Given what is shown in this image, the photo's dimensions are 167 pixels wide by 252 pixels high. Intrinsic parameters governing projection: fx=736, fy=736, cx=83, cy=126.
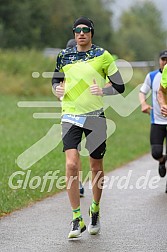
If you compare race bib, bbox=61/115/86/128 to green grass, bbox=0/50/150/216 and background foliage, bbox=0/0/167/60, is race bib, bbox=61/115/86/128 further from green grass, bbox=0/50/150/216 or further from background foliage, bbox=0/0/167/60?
background foliage, bbox=0/0/167/60

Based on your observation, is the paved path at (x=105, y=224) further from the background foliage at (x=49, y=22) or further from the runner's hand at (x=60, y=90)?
the background foliage at (x=49, y=22)

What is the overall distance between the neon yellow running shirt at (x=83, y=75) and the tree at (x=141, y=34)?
8438 centimetres

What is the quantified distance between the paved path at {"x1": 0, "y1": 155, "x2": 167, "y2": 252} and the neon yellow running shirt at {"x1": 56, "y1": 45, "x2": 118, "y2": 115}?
1.33 metres

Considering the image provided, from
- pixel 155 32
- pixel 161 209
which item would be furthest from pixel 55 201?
pixel 155 32

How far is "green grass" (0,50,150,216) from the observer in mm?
10931

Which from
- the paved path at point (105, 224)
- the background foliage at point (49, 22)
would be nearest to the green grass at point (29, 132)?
the paved path at point (105, 224)

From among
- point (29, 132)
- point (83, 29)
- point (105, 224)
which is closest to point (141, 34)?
point (29, 132)

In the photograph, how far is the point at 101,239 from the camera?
24.6ft

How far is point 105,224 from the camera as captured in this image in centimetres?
838

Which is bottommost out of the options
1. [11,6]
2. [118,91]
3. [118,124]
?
[118,124]

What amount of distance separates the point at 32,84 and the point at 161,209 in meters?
26.9

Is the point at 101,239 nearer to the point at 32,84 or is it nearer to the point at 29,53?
the point at 32,84

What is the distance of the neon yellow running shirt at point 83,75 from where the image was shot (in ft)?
25.4

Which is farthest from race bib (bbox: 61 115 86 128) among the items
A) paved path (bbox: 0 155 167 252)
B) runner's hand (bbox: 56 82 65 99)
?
paved path (bbox: 0 155 167 252)
